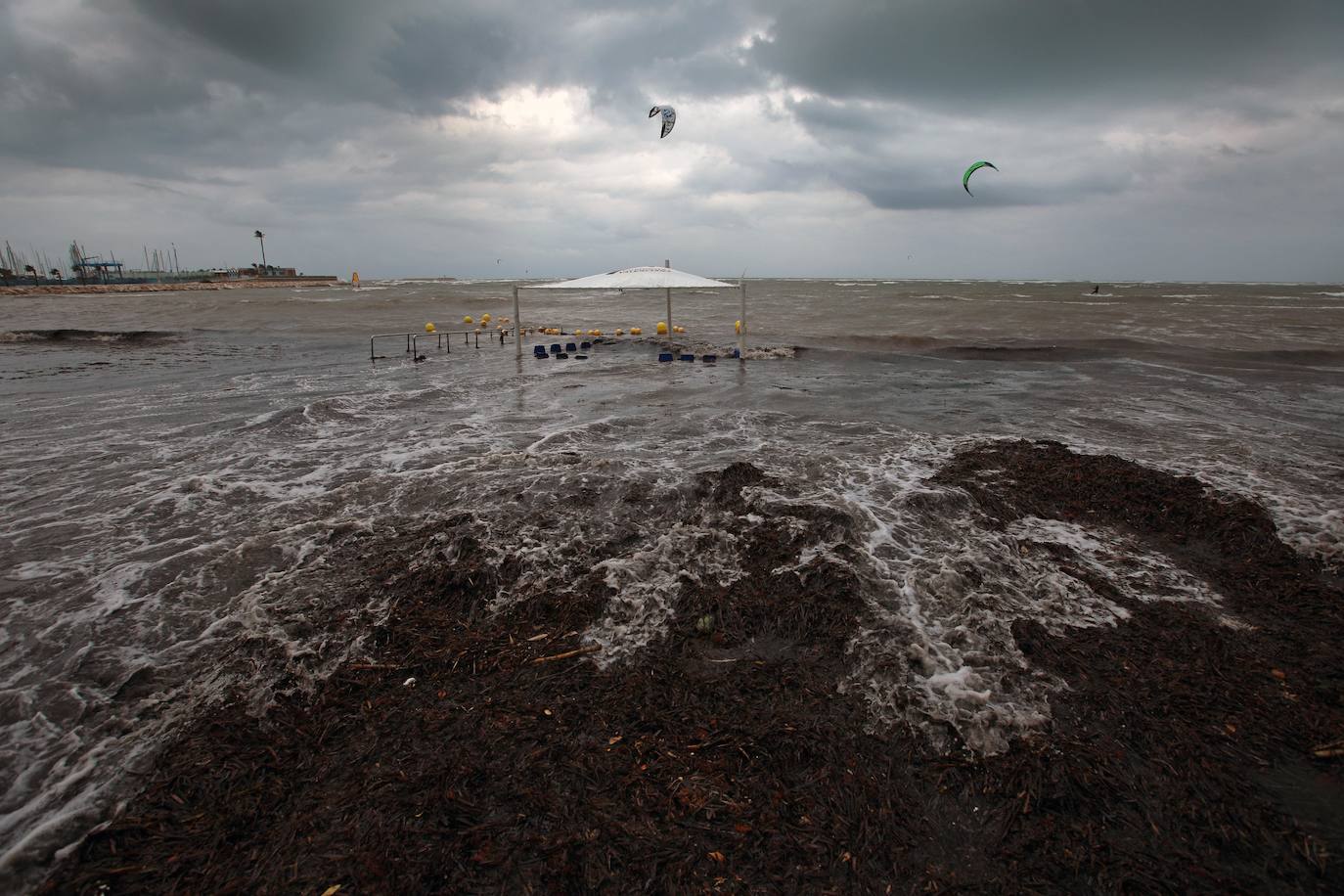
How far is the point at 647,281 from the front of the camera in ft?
52.6

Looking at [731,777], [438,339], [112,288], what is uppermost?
[112,288]

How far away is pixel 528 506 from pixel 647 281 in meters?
10.6

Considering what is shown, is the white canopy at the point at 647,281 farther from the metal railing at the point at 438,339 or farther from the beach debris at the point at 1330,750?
the beach debris at the point at 1330,750

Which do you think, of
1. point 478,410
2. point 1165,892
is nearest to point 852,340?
point 478,410

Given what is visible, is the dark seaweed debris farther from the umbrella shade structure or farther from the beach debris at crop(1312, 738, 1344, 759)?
the umbrella shade structure

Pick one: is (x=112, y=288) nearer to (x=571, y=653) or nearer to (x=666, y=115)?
(x=666, y=115)

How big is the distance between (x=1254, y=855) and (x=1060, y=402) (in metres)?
12.1

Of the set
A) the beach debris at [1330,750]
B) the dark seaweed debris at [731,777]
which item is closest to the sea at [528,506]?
the dark seaweed debris at [731,777]

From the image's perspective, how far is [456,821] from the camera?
9.55 feet

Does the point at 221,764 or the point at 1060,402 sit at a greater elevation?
the point at 1060,402

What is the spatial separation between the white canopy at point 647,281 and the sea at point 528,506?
2.53m

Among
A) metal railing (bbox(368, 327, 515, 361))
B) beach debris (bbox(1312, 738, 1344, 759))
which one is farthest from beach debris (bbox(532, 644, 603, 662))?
metal railing (bbox(368, 327, 515, 361))

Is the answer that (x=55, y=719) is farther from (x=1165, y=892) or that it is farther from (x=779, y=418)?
(x=779, y=418)

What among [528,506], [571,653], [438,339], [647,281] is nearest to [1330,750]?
[571,653]
